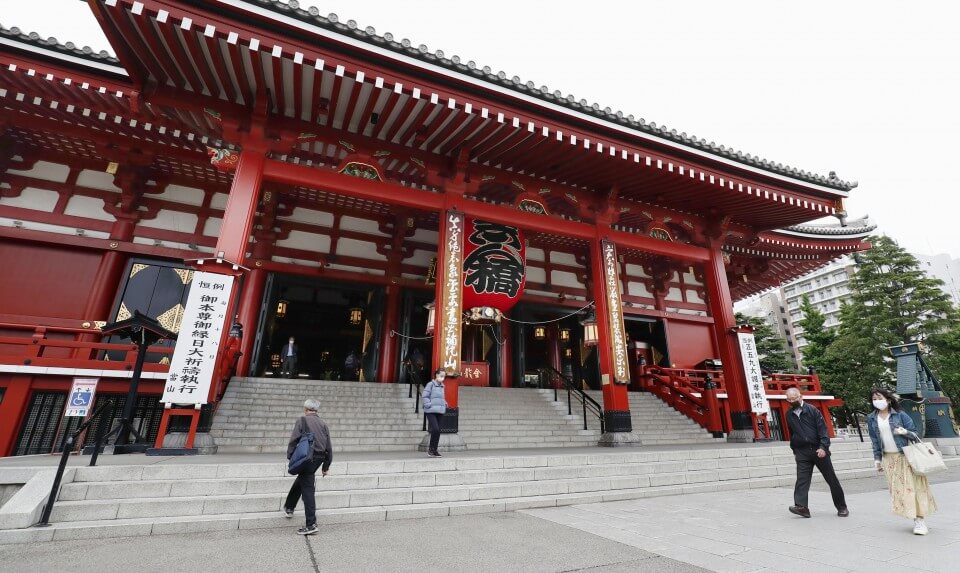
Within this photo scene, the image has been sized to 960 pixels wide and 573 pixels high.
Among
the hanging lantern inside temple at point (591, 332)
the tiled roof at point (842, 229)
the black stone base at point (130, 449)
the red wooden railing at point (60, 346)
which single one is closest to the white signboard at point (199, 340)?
the black stone base at point (130, 449)

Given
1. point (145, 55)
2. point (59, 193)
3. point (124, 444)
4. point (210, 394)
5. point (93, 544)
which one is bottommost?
point (93, 544)

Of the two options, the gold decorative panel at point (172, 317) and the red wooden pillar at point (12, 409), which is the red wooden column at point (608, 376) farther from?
the red wooden pillar at point (12, 409)

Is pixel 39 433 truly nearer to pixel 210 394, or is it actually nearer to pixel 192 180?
pixel 210 394

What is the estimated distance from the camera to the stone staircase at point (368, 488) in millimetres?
4043

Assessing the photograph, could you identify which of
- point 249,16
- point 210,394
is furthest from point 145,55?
point 210,394

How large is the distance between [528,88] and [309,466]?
281 inches

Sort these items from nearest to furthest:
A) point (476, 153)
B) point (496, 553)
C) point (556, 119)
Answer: point (496, 553), point (556, 119), point (476, 153)

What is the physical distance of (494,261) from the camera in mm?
9500

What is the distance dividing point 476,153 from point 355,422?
20.6ft

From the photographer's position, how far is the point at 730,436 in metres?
10.2

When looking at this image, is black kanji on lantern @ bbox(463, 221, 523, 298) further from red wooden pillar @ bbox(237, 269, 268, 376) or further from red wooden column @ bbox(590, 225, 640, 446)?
red wooden pillar @ bbox(237, 269, 268, 376)

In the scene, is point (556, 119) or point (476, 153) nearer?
point (556, 119)

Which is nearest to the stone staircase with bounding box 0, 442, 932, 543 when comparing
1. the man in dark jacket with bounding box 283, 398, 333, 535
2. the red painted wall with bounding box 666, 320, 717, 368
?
the man in dark jacket with bounding box 283, 398, 333, 535

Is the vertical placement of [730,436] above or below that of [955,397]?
below
